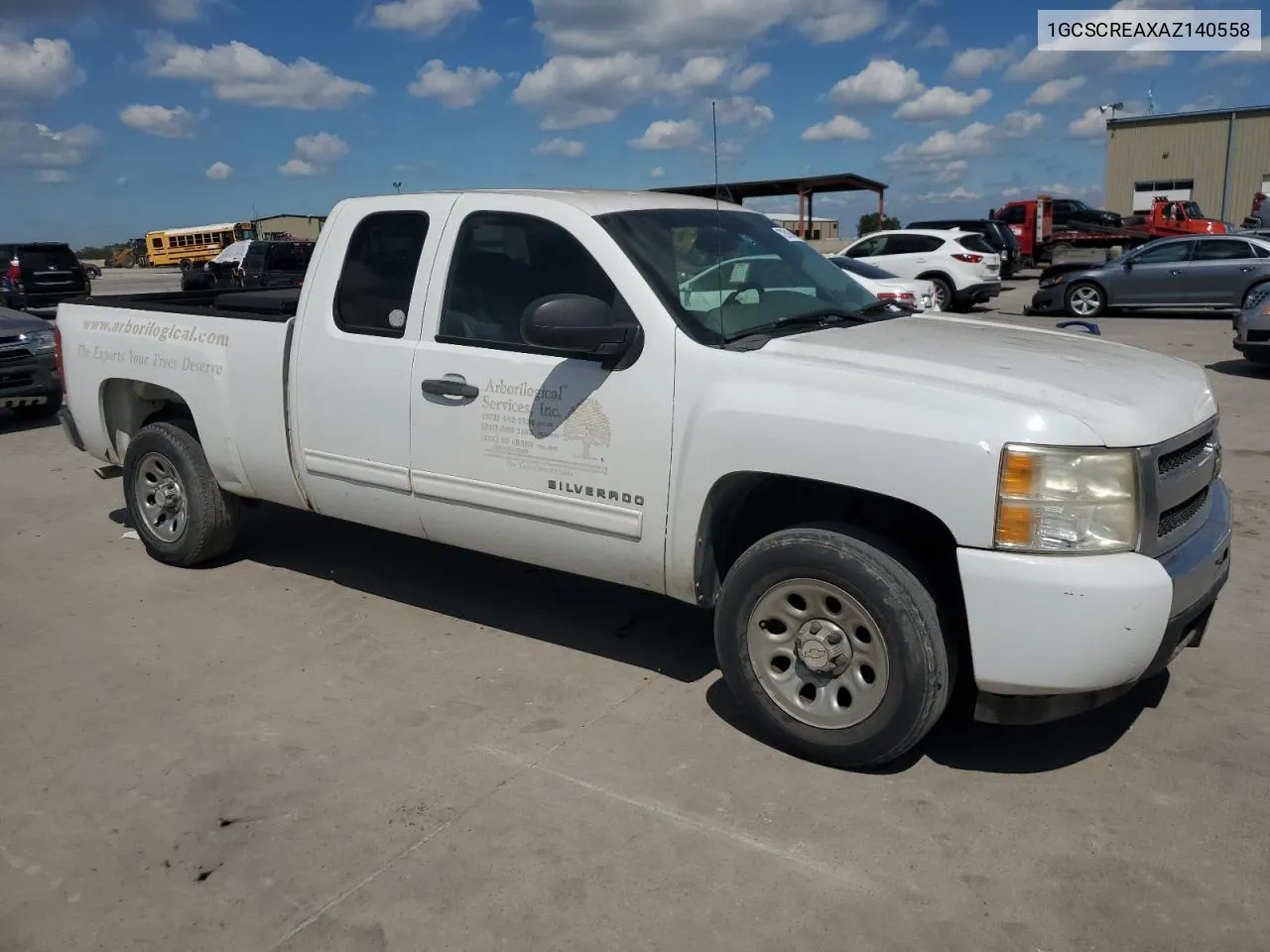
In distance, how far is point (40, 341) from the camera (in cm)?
1055

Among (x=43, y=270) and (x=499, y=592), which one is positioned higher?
(x=43, y=270)

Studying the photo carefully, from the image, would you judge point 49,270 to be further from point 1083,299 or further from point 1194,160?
point 1194,160

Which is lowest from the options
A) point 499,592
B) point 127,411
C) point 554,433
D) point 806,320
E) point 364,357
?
point 499,592

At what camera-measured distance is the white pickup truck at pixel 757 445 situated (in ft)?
10.5

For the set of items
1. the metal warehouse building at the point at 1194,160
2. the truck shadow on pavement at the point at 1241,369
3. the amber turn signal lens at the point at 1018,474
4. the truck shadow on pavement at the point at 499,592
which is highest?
the metal warehouse building at the point at 1194,160

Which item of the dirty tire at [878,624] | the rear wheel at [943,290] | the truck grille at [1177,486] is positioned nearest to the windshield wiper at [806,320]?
the dirty tire at [878,624]

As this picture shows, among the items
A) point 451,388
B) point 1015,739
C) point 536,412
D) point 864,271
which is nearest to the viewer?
point 1015,739

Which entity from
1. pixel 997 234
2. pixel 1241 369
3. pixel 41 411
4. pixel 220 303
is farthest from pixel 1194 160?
pixel 220 303

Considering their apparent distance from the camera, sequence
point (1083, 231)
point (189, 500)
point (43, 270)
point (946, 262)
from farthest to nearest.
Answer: point (1083, 231)
point (43, 270)
point (946, 262)
point (189, 500)

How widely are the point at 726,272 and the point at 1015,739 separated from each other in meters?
2.06

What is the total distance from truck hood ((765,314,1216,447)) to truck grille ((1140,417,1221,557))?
0.17 feet

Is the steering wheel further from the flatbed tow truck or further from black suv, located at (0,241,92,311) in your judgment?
the flatbed tow truck

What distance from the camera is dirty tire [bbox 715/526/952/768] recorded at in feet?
11.1

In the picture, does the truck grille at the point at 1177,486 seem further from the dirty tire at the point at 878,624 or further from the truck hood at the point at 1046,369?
the dirty tire at the point at 878,624
